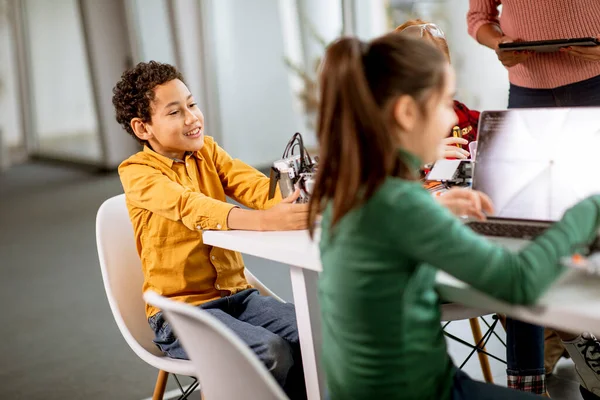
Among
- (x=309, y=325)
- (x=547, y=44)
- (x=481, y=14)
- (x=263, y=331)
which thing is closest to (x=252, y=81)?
(x=481, y=14)

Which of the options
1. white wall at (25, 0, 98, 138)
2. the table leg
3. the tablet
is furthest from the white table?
white wall at (25, 0, 98, 138)

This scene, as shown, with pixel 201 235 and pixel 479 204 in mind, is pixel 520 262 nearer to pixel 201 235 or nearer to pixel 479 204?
pixel 479 204

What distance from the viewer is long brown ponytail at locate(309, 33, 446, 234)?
115cm

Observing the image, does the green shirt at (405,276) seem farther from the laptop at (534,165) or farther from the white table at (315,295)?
the laptop at (534,165)

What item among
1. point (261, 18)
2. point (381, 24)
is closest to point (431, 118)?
point (381, 24)

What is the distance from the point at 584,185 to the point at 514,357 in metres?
0.63

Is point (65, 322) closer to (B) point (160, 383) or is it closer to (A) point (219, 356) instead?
(B) point (160, 383)

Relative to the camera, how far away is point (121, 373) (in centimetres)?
293

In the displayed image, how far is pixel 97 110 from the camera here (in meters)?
8.20

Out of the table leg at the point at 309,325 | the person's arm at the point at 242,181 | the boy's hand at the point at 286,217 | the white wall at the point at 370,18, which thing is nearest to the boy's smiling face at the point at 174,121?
the person's arm at the point at 242,181

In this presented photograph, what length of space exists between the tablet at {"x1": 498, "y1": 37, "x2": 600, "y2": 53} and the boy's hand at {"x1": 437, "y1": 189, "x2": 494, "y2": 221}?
3.11 ft

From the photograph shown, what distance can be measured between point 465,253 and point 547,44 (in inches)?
52.2

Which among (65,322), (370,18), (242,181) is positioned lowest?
(65,322)

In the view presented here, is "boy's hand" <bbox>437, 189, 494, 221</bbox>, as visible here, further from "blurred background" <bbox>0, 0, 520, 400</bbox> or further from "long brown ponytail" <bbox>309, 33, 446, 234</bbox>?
"blurred background" <bbox>0, 0, 520, 400</bbox>
